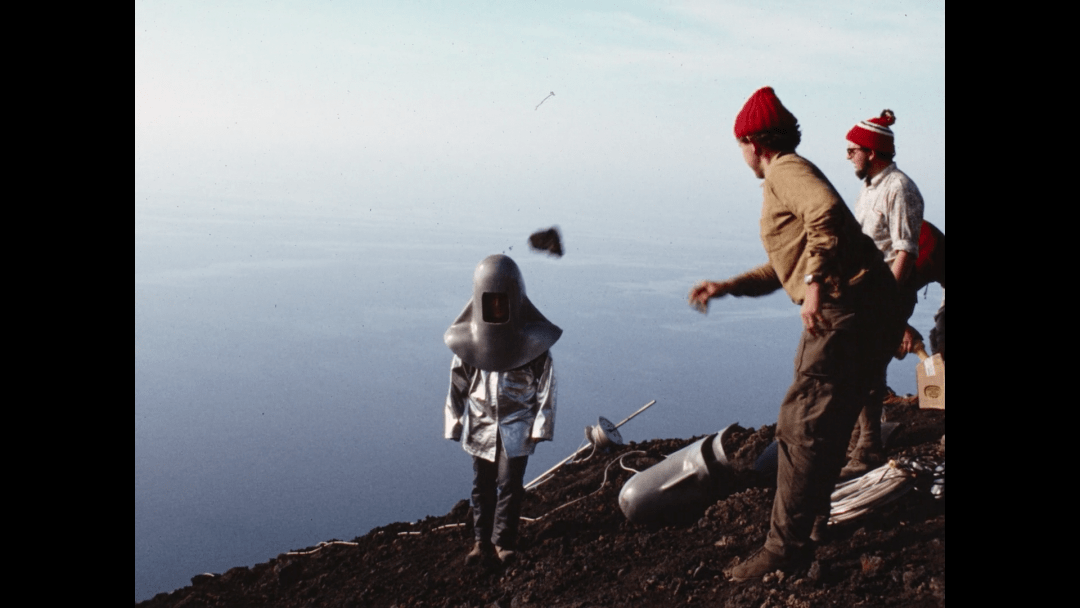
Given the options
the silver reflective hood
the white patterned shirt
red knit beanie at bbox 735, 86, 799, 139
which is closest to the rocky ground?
the silver reflective hood

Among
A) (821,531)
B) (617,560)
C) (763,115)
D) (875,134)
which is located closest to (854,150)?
(875,134)

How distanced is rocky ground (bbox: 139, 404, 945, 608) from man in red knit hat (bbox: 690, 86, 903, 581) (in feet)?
1.75

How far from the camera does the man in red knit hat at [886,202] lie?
202 inches

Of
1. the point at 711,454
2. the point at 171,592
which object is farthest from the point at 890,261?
the point at 171,592

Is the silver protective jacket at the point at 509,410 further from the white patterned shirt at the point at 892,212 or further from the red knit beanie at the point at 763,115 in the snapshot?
the white patterned shirt at the point at 892,212

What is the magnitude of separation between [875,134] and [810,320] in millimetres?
2167

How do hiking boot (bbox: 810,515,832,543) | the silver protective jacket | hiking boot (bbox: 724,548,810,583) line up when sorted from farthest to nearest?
the silver protective jacket → hiking boot (bbox: 810,515,832,543) → hiking boot (bbox: 724,548,810,583)

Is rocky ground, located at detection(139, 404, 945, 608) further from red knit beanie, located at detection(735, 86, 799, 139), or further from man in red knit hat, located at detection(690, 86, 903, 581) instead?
red knit beanie, located at detection(735, 86, 799, 139)

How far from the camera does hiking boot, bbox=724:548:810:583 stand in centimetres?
442

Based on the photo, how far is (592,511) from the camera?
6.61 metres
